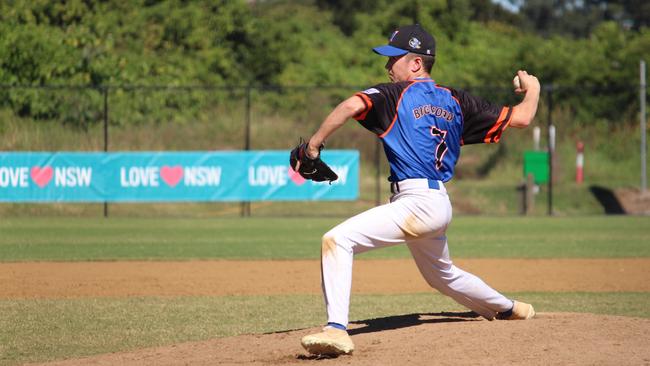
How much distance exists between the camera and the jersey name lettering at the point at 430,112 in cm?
568

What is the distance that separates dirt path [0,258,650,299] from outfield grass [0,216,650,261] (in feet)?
2.97

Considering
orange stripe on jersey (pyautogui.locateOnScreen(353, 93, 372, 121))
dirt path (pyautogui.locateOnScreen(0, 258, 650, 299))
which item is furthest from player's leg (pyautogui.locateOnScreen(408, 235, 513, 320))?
dirt path (pyautogui.locateOnScreen(0, 258, 650, 299))

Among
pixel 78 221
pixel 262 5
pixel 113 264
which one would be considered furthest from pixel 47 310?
pixel 262 5

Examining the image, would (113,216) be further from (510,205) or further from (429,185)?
(429,185)

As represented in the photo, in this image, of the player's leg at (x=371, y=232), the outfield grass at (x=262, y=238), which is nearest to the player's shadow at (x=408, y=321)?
the player's leg at (x=371, y=232)

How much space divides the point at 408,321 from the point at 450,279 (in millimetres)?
772

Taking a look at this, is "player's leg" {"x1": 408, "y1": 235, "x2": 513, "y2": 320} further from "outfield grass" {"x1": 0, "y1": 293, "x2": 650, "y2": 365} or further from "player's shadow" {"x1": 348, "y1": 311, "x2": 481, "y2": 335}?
"outfield grass" {"x1": 0, "y1": 293, "x2": 650, "y2": 365}

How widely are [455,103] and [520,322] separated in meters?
1.54

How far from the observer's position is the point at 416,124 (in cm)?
568

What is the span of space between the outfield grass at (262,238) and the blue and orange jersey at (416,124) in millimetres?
8007

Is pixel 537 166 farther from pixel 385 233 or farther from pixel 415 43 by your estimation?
pixel 385 233

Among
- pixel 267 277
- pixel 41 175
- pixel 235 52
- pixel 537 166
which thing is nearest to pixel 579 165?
pixel 537 166

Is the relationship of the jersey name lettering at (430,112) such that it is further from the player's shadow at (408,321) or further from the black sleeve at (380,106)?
the player's shadow at (408,321)

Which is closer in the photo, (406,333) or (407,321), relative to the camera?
(406,333)
